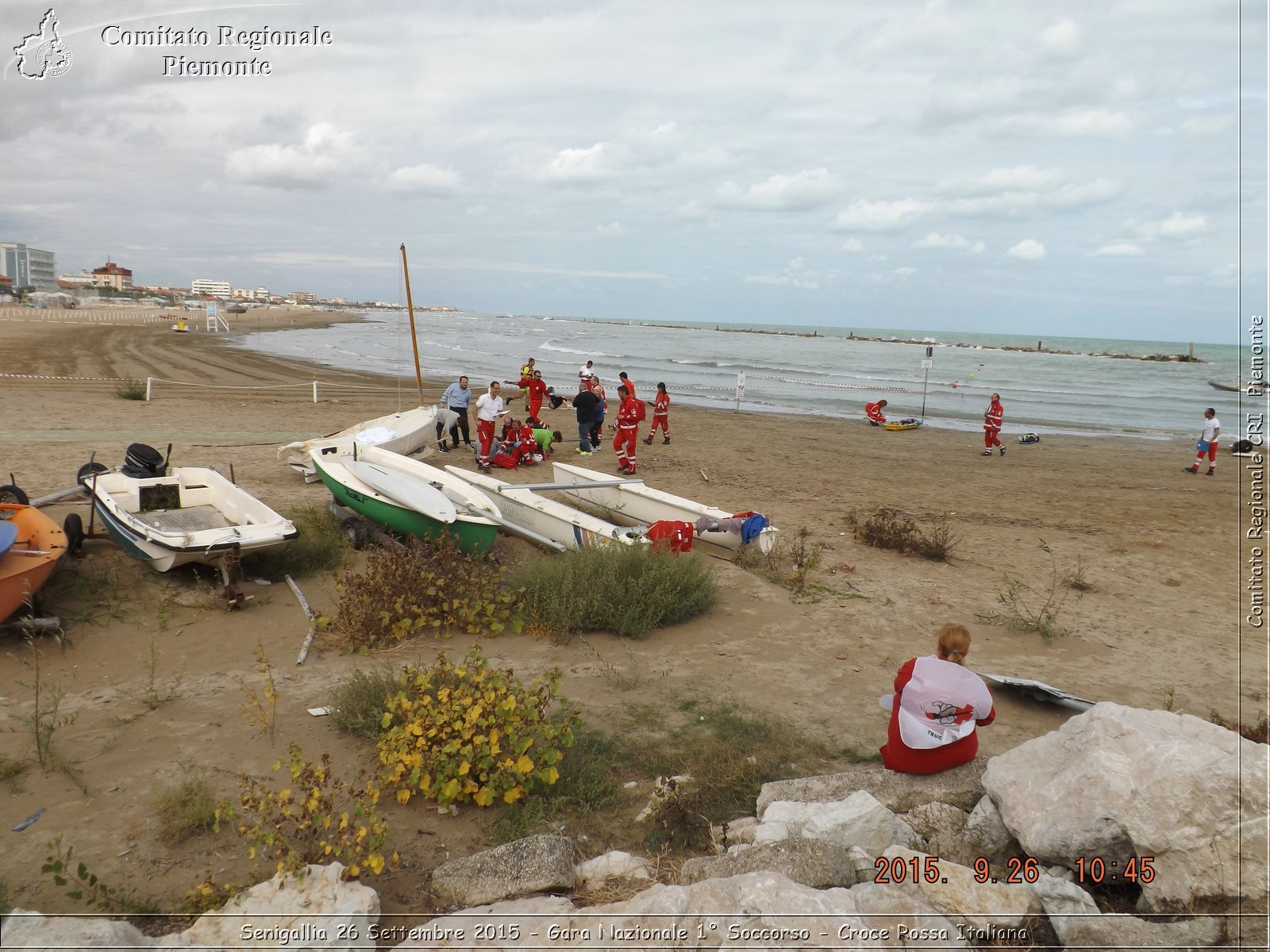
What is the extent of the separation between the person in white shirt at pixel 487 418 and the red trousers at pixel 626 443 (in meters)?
2.11

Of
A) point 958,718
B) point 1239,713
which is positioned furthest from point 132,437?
point 1239,713

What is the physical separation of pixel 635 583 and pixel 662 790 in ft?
9.65

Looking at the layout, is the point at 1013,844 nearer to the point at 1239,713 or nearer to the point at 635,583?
the point at 1239,713

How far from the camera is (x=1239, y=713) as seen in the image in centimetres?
600

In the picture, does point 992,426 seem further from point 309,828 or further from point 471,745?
point 309,828

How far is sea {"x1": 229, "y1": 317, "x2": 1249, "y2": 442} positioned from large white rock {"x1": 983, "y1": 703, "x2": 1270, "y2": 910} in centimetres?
1505

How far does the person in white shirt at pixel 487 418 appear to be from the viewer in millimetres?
13516

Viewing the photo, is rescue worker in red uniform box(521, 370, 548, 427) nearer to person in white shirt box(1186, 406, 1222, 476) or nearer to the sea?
the sea

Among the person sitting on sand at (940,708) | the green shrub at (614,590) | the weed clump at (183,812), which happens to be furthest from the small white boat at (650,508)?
the weed clump at (183,812)

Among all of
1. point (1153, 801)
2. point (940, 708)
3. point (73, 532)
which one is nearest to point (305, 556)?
point (73, 532)

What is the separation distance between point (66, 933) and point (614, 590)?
4.80 meters

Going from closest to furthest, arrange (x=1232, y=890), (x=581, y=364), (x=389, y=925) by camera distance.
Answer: (x=1232, y=890) < (x=389, y=925) < (x=581, y=364)

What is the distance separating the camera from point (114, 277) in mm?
173375

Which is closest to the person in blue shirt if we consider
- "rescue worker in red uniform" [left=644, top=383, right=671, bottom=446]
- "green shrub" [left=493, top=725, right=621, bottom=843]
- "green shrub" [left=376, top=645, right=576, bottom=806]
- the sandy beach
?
the sandy beach
